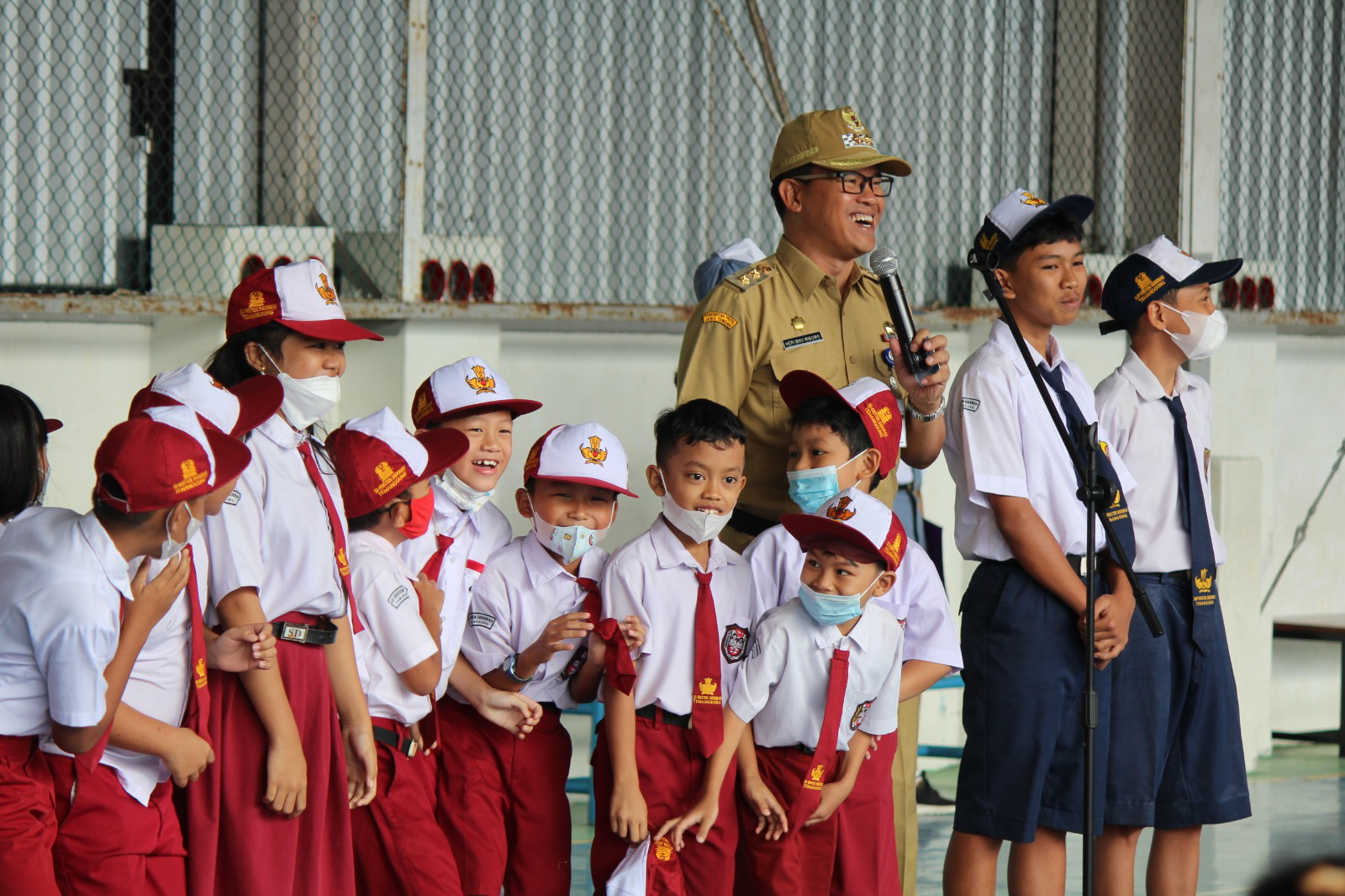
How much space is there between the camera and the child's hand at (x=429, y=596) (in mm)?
2820

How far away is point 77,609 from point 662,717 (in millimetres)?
1051

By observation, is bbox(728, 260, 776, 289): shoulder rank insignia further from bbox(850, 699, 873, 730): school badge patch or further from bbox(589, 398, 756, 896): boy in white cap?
bbox(850, 699, 873, 730): school badge patch

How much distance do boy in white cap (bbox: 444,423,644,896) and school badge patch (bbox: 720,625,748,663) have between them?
230 mm

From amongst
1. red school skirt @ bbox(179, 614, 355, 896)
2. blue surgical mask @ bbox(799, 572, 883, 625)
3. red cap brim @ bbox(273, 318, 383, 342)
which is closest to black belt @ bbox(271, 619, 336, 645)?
red school skirt @ bbox(179, 614, 355, 896)

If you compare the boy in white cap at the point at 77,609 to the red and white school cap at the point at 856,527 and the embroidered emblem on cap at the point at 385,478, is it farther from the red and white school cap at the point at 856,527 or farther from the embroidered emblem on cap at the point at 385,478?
the red and white school cap at the point at 856,527

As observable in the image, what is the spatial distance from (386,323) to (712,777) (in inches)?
96.8

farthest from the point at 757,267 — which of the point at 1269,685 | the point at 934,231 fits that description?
the point at 1269,685

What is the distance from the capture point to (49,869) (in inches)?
88.0

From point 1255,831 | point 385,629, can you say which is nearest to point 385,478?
point 385,629

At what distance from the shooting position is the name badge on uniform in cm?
305

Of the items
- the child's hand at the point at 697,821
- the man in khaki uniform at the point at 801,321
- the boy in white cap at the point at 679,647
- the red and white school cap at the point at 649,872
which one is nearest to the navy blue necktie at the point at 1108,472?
the man in khaki uniform at the point at 801,321

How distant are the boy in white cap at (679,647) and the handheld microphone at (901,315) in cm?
34

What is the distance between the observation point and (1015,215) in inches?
125

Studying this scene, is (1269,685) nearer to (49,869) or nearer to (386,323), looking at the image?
(386,323)
